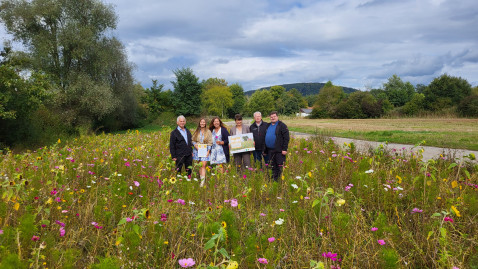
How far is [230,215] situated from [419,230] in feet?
7.49

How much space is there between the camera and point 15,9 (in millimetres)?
25109

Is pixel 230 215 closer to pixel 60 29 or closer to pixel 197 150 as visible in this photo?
pixel 197 150

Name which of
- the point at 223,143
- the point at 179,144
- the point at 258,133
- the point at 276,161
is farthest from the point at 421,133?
the point at 179,144

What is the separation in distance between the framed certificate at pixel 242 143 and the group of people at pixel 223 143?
0.27 metres

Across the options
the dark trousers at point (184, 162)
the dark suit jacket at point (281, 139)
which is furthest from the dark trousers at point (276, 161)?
the dark trousers at point (184, 162)

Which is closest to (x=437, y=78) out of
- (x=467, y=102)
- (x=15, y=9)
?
(x=467, y=102)

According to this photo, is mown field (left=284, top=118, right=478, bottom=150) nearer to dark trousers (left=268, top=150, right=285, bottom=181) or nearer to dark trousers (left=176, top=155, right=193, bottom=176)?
dark trousers (left=268, top=150, right=285, bottom=181)

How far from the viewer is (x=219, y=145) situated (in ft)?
23.0

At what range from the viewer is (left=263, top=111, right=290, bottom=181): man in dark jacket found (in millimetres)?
6473

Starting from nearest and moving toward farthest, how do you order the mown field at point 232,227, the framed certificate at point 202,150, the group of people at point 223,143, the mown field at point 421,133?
the mown field at point 232,227, the group of people at point 223,143, the framed certificate at point 202,150, the mown field at point 421,133

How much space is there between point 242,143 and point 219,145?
24.0 inches

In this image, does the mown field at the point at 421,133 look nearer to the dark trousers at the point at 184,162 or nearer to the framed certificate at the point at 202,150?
the framed certificate at the point at 202,150

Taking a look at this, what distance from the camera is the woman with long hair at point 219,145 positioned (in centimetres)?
696

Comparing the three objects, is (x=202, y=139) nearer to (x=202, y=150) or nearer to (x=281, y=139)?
(x=202, y=150)
